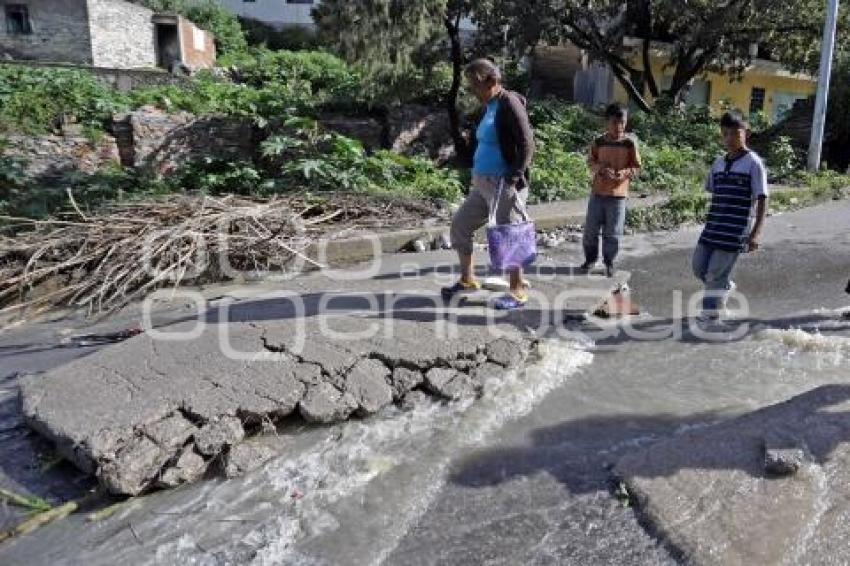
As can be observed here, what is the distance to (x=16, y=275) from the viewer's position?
21.4 feet

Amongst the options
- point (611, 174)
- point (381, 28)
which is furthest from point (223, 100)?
point (611, 174)

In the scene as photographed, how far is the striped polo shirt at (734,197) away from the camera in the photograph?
15.8 ft

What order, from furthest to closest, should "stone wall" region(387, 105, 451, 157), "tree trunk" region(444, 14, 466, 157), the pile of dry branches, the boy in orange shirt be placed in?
"stone wall" region(387, 105, 451, 157) → "tree trunk" region(444, 14, 466, 157) → the pile of dry branches → the boy in orange shirt

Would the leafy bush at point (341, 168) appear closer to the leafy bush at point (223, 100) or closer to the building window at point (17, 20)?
the leafy bush at point (223, 100)

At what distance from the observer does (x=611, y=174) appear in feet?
19.6

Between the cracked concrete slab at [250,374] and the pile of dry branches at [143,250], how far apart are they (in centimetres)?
146

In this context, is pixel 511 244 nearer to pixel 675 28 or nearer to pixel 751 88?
pixel 675 28

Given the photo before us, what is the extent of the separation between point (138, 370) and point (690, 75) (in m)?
18.1

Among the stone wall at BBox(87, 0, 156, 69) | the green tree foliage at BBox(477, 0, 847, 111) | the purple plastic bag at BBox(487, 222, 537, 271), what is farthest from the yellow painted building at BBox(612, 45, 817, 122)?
the purple plastic bag at BBox(487, 222, 537, 271)

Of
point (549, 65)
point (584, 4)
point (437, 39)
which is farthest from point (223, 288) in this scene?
point (549, 65)

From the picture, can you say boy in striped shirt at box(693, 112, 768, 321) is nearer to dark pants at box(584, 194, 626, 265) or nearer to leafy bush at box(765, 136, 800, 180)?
dark pants at box(584, 194, 626, 265)

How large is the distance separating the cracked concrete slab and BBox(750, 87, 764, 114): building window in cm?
2534

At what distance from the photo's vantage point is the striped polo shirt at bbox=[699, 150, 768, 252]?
482 centimetres

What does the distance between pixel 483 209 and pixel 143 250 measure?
11.0 feet
